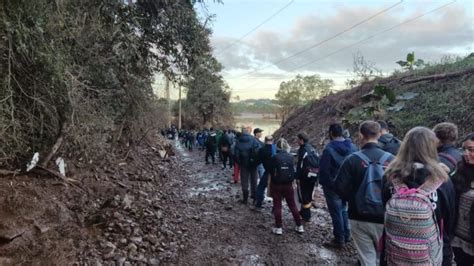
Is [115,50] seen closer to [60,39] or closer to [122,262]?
[60,39]

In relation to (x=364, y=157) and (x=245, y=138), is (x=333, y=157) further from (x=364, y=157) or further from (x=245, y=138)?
(x=245, y=138)

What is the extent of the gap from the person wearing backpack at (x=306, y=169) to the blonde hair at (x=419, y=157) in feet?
10.9

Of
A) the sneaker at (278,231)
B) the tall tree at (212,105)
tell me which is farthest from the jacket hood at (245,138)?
the tall tree at (212,105)

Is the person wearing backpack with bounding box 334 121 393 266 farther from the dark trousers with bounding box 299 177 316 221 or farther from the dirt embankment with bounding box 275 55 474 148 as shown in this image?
the dirt embankment with bounding box 275 55 474 148

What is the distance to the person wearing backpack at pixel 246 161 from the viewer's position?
26.2ft

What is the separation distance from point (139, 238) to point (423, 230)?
404 cm

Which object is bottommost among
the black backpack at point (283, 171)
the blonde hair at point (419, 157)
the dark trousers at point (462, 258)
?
the dark trousers at point (462, 258)

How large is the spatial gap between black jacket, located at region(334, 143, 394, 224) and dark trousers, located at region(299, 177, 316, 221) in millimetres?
2506

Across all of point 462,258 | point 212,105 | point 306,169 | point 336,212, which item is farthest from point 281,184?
point 212,105

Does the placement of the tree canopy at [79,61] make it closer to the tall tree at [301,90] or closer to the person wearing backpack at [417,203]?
the person wearing backpack at [417,203]

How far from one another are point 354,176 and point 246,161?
15.3 ft

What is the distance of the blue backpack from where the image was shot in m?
3.35

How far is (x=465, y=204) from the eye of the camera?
280cm

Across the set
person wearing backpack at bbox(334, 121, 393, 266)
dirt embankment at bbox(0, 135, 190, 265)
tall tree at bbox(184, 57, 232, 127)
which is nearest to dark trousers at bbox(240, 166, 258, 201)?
dirt embankment at bbox(0, 135, 190, 265)
